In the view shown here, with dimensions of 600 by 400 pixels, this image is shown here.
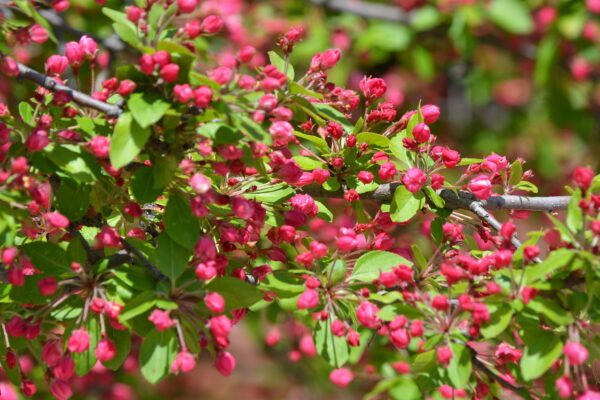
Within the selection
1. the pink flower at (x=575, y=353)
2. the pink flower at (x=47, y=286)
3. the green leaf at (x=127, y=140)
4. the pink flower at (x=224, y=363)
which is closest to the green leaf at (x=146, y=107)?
the green leaf at (x=127, y=140)

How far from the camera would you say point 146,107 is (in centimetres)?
138

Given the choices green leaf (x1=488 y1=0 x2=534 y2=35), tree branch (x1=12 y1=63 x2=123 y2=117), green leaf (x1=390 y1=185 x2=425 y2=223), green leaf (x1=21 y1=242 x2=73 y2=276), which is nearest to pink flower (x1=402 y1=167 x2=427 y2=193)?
green leaf (x1=390 y1=185 x2=425 y2=223)

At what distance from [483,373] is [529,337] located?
0.23 metres

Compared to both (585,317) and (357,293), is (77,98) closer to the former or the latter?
(357,293)

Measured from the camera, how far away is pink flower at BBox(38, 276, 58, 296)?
1461 mm

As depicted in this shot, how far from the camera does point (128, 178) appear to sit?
1.62m

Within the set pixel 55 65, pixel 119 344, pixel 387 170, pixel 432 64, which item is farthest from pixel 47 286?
pixel 432 64

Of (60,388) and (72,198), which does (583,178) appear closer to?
(72,198)

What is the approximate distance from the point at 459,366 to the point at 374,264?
297 mm

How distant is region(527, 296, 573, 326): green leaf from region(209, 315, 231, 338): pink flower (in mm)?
548

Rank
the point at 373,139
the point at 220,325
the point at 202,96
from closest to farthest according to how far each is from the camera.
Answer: the point at 202,96
the point at 220,325
the point at 373,139

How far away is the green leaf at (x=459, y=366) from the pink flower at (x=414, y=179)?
35cm

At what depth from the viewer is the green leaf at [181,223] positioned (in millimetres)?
1501

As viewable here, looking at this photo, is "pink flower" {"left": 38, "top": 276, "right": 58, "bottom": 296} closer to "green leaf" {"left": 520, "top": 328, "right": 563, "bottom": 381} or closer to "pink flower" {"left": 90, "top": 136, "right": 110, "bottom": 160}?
"pink flower" {"left": 90, "top": 136, "right": 110, "bottom": 160}
